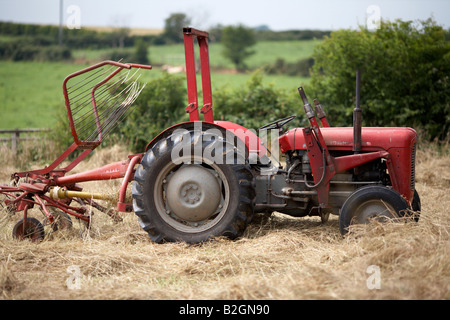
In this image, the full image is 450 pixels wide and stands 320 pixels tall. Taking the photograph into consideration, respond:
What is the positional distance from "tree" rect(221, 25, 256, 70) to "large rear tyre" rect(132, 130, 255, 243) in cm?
3157

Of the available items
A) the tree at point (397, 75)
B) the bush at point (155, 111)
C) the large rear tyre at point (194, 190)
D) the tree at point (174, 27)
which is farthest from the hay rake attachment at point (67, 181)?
the tree at point (174, 27)

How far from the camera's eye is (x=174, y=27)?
4484cm

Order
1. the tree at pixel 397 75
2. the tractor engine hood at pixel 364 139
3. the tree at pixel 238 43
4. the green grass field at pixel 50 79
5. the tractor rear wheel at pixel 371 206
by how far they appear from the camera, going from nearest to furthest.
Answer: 1. the tractor rear wheel at pixel 371 206
2. the tractor engine hood at pixel 364 139
3. the tree at pixel 397 75
4. the green grass field at pixel 50 79
5. the tree at pixel 238 43

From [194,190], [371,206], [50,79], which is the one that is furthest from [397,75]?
[50,79]

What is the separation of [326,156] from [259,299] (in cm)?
201

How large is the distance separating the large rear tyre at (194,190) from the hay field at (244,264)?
6.7 inches

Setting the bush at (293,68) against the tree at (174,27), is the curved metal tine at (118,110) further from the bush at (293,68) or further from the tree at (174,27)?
the tree at (174,27)

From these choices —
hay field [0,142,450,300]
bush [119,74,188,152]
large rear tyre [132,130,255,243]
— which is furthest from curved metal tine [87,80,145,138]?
bush [119,74,188,152]

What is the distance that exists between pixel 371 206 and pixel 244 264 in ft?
4.52

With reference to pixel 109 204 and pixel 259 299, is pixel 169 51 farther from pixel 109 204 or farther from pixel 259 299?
pixel 259 299

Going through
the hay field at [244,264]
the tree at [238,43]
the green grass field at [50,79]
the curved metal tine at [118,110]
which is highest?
the tree at [238,43]

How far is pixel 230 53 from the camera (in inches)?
1558

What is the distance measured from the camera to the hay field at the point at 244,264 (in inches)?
131

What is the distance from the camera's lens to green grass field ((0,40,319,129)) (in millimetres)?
21062
